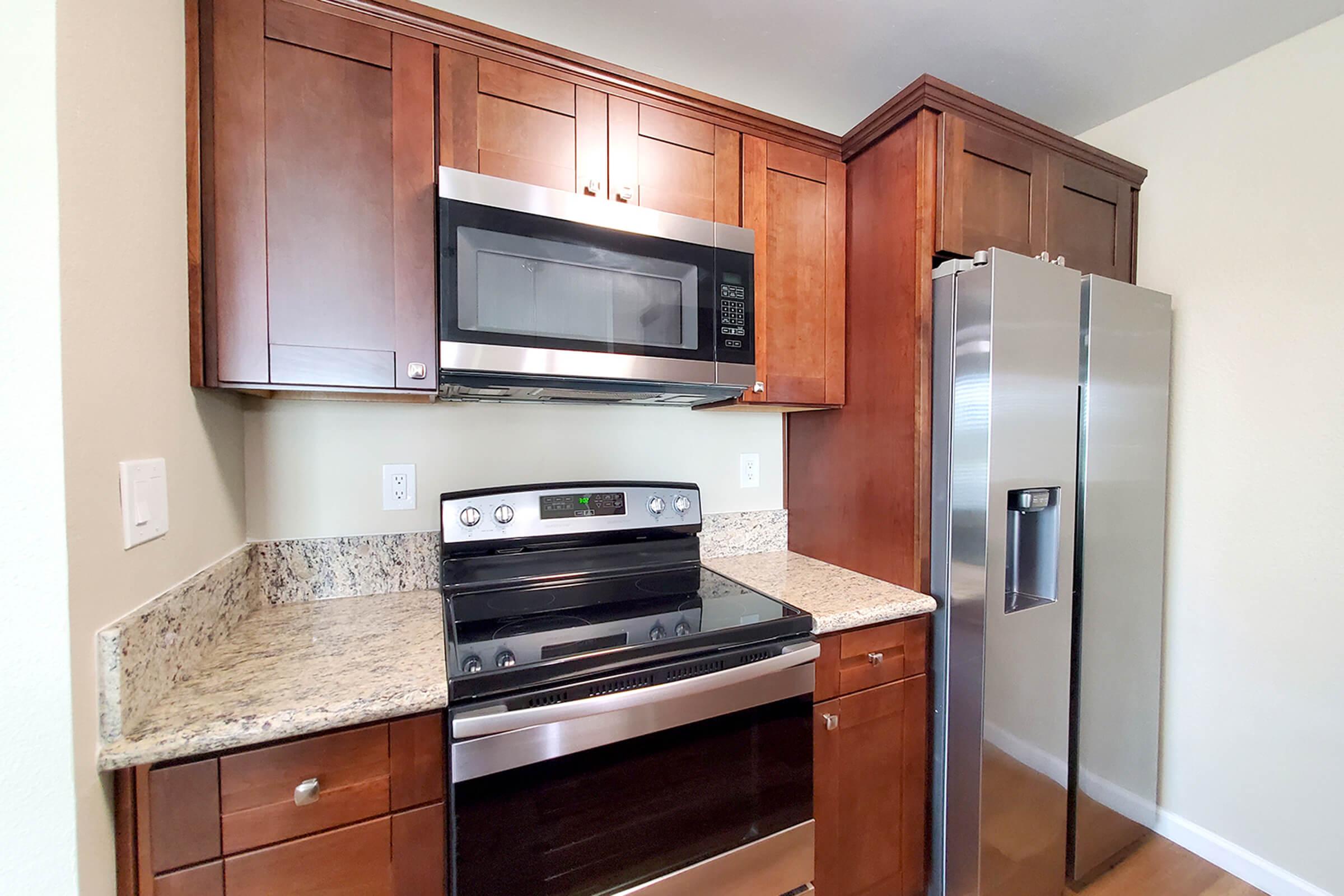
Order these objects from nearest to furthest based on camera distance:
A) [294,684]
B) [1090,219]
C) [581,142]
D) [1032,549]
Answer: [294,684] < [581,142] < [1032,549] < [1090,219]

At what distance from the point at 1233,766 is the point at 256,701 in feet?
8.84

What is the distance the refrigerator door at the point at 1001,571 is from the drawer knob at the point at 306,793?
4.70ft

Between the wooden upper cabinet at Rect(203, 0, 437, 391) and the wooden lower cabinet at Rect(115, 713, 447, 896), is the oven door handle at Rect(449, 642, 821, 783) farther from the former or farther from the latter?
the wooden upper cabinet at Rect(203, 0, 437, 391)

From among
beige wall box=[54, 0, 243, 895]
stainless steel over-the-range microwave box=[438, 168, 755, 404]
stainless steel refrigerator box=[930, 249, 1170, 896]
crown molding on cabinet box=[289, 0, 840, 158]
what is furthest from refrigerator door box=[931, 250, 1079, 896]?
beige wall box=[54, 0, 243, 895]

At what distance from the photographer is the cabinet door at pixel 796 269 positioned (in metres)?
→ 1.52

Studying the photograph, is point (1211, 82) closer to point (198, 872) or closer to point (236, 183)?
point (236, 183)

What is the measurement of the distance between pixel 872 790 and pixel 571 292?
1.47 meters

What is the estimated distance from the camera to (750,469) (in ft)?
6.28

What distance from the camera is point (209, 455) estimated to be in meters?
1.12

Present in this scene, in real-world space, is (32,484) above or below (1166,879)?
above

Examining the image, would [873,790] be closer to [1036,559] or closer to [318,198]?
[1036,559]

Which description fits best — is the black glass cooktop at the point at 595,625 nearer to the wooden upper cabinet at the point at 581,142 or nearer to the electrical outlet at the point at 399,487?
the electrical outlet at the point at 399,487

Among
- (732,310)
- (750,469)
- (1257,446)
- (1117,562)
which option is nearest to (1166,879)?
(1117,562)

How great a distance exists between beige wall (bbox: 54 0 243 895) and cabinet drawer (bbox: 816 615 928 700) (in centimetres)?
132
